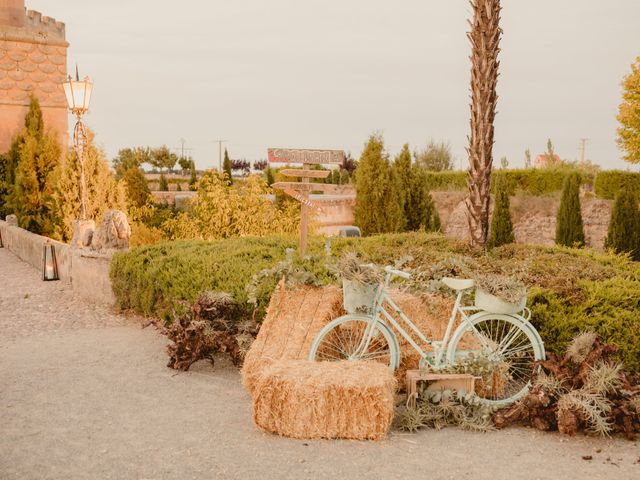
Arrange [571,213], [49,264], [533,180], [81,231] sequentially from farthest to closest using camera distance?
[533,180] → [571,213] → [49,264] → [81,231]

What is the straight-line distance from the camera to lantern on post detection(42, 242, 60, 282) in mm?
12672

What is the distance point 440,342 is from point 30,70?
22.8 meters

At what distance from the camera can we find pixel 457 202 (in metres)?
25.0

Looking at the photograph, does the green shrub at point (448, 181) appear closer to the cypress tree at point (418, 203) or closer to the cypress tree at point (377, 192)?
the cypress tree at point (418, 203)

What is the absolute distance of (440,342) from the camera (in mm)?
5414

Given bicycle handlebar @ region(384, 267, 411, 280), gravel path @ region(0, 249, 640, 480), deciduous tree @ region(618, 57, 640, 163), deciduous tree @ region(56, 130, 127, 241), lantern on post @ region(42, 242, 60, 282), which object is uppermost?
deciduous tree @ region(618, 57, 640, 163)

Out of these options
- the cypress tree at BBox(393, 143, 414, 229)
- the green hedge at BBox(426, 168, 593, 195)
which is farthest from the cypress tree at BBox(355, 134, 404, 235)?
the green hedge at BBox(426, 168, 593, 195)

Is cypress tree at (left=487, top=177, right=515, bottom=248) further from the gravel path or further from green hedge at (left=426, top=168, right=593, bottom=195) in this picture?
the gravel path

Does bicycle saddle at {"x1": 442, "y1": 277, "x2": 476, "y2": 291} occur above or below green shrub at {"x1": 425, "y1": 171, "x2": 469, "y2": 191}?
below

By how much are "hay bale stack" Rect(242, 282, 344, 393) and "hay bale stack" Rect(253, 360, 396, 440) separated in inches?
20.1

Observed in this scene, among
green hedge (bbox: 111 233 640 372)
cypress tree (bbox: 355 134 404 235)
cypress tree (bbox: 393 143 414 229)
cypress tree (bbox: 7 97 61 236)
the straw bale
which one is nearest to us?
the straw bale

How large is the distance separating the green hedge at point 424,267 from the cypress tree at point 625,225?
7989mm

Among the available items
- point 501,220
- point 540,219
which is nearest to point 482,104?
point 501,220

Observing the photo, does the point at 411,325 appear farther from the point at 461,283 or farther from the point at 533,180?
the point at 533,180
